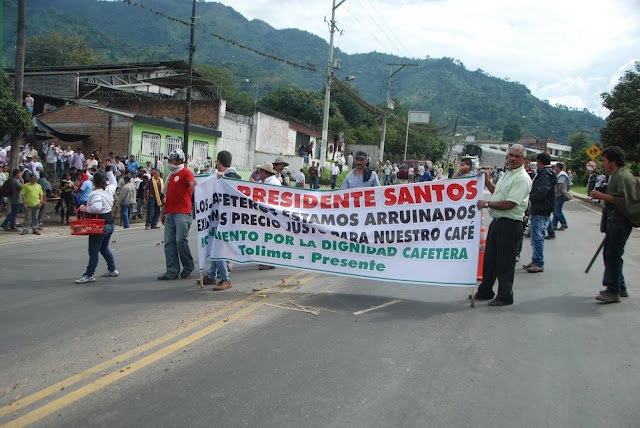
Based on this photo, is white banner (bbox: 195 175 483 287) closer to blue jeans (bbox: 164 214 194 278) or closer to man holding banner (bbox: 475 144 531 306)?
man holding banner (bbox: 475 144 531 306)

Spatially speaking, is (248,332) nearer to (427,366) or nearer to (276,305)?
(276,305)

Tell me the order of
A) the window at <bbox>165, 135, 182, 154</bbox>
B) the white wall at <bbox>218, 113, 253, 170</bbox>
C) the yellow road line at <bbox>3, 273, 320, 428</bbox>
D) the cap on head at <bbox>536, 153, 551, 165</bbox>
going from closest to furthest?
the yellow road line at <bbox>3, 273, 320, 428</bbox> → the cap on head at <bbox>536, 153, 551, 165</bbox> → the window at <bbox>165, 135, 182, 154</bbox> → the white wall at <bbox>218, 113, 253, 170</bbox>

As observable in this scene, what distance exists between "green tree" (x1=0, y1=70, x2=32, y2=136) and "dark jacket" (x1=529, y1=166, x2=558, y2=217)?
47.4ft

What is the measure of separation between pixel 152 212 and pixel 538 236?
11044 mm

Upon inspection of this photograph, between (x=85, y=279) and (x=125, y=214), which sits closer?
(x=85, y=279)

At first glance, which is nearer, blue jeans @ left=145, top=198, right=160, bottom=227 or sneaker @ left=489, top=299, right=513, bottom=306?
sneaker @ left=489, top=299, right=513, bottom=306

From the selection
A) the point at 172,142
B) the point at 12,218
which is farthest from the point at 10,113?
the point at 172,142

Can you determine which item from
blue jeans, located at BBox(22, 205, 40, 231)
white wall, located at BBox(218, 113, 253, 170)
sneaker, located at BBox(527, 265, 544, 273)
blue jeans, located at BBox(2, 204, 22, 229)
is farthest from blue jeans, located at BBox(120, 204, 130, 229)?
white wall, located at BBox(218, 113, 253, 170)

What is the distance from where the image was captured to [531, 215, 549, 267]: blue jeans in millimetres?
8688

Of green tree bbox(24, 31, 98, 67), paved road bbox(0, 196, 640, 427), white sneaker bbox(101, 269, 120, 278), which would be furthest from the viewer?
green tree bbox(24, 31, 98, 67)

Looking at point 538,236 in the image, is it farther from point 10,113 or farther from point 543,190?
point 10,113

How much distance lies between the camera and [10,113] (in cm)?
1530

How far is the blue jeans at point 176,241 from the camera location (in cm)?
761

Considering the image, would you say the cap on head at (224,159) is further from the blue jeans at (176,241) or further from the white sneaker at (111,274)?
the white sneaker at (111,274)
